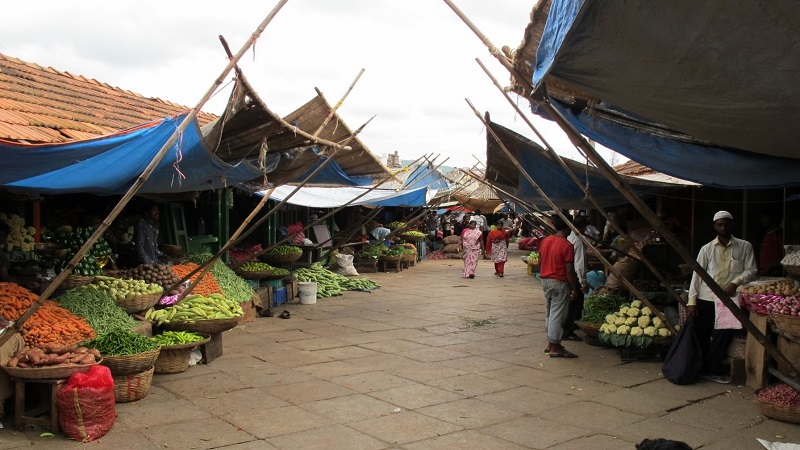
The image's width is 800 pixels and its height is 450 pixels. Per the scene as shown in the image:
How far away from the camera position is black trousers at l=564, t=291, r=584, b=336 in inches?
366

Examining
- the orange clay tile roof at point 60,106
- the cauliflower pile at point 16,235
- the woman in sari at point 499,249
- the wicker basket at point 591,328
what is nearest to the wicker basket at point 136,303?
the cauliflower pile at point 16,235

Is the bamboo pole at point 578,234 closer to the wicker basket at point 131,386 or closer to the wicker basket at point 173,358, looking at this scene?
the wicker basket at point 173,358

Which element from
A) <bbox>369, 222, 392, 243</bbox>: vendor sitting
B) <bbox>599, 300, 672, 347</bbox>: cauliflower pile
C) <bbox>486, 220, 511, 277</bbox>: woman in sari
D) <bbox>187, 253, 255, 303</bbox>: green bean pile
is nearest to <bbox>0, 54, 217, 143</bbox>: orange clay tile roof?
<bbox>187, 253, 255, 303</bbox>: green bean pile

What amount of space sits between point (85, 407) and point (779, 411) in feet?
18.1

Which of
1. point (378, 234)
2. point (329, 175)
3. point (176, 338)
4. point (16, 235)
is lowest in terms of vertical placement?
point (176, 338)

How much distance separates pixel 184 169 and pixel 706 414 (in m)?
5.80

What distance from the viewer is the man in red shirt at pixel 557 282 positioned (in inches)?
312

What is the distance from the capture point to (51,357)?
17.5ft

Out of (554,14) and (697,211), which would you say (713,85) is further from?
(697,211)

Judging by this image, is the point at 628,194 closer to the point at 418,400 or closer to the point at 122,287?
the point at 418,400

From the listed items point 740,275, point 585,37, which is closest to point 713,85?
point 585,37

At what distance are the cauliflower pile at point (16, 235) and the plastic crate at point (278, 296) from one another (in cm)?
516

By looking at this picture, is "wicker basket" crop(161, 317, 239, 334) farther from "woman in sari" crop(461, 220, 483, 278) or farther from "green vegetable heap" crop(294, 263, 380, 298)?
"woman in sari" crop(461, 220, 483, 278)

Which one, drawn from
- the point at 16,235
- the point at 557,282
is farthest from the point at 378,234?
the point at 16,235
